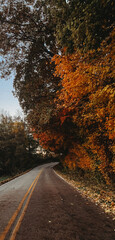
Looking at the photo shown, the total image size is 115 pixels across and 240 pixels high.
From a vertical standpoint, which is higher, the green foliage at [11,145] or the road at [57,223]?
the green foliage at [11,145]

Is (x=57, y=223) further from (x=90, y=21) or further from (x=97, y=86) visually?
(x=90, y=21)

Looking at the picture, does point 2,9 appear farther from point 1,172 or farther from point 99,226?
point 1,172

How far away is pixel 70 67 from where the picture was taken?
7.01 metres

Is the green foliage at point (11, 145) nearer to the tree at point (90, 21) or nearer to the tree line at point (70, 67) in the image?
the tree line at point (70, 67)

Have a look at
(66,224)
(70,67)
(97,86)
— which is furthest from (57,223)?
(70,67)

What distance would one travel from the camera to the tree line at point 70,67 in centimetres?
525

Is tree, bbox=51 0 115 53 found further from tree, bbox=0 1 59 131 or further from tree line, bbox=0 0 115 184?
tree, bbox=0 1 59 131

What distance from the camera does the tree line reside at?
525 cm

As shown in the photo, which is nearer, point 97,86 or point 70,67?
point 97,86

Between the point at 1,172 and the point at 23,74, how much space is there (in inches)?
1291

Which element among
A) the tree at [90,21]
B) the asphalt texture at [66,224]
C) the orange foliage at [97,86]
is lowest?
the asphalt texture at [66,224]

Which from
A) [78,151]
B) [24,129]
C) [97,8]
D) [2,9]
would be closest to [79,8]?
[97,8]

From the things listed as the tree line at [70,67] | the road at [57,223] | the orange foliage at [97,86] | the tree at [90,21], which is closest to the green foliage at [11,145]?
the tree line at [70,67]

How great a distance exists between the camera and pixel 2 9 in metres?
8.97
